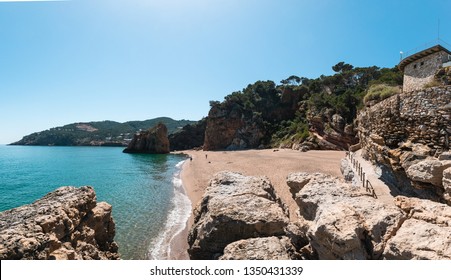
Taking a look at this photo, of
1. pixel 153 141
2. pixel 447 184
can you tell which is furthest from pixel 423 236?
pixel 153 141

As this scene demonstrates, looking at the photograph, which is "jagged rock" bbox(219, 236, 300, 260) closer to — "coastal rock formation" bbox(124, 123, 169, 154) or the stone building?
the stone building

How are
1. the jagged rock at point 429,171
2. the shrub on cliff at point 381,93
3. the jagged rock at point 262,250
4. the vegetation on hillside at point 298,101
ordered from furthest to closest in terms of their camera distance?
the vegetation on hillside at point 298,101 < the shrub on cliff at point 381,93 < the jagged rock at point 429,171 < the jagged rock at point 262,250

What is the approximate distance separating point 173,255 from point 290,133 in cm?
5202

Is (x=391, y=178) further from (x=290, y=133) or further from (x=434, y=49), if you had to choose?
(x=290, y=133)

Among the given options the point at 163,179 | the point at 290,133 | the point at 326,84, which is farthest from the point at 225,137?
the point at 163,179

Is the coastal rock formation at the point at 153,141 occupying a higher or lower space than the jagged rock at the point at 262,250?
higher

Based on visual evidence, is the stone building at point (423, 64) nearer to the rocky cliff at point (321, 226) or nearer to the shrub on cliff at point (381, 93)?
the shrub on cliff at point (381, 93)

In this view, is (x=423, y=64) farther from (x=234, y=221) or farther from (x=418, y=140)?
(x=234, y=221)

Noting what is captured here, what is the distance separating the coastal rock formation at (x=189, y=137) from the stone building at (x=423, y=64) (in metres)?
75.9

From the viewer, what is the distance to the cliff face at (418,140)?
7.86m

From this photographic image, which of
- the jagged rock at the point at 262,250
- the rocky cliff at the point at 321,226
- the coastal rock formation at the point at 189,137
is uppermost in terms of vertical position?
the coastal rock formation at the point at 189,137

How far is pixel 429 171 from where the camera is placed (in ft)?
25.5

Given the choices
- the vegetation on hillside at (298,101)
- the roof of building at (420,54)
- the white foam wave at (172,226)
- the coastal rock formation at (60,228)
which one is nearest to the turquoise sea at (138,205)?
the white foam wave at (172,226)

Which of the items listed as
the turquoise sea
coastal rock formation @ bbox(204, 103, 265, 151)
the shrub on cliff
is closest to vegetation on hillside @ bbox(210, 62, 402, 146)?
coastal rock formation @ bbox(204, 103, 265, 151)
